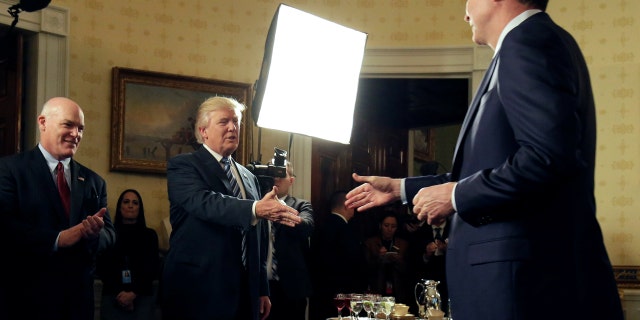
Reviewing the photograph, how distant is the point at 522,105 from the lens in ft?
5.09

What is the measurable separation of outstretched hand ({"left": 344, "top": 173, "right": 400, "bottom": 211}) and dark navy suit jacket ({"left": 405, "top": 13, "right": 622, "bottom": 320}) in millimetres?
315

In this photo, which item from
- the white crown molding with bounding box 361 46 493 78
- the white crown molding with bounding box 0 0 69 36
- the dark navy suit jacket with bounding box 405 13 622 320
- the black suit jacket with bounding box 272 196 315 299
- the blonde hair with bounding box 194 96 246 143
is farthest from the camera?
the white crown molding with bounding box 361 46 493 78

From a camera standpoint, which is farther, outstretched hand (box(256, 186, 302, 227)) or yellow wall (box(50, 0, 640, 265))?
yellow wall (box(50, 0, 640, 265))

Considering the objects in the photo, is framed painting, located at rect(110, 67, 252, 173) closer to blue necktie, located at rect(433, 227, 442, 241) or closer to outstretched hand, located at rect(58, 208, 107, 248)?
blue necktie, located at rect(433, 227, 442, 241)

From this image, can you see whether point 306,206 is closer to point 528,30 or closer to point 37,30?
point 37,30

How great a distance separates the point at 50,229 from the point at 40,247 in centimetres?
10

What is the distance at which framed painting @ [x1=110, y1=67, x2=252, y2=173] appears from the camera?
527 cm

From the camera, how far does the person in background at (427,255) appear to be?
6.15 m

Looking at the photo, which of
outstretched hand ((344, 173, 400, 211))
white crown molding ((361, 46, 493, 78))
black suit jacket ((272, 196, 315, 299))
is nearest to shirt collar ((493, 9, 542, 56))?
outstretched hand ((344, 173, 400, 211))

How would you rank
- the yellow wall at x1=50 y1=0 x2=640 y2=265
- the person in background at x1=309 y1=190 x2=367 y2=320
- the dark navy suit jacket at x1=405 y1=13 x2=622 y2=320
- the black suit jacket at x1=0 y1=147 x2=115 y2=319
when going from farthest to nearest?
the person in background at x1=309 y1=190 x2=367 y2=320, the yellow wall at x1=50 y1=0 x2=640 y2=265, the black suit jacket at x1=0 y1=147 x2=115 y2=319, the dark navy suit jacket at x1=405 y1=13 x2=622 y2=320

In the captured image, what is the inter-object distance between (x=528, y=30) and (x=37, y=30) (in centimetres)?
399

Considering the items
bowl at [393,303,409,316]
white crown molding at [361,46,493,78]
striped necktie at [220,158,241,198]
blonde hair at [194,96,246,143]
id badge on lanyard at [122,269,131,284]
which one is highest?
white crown molding at [361,46,493,78]

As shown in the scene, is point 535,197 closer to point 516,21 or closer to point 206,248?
point 516,21

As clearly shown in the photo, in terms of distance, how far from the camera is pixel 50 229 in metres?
3.06
